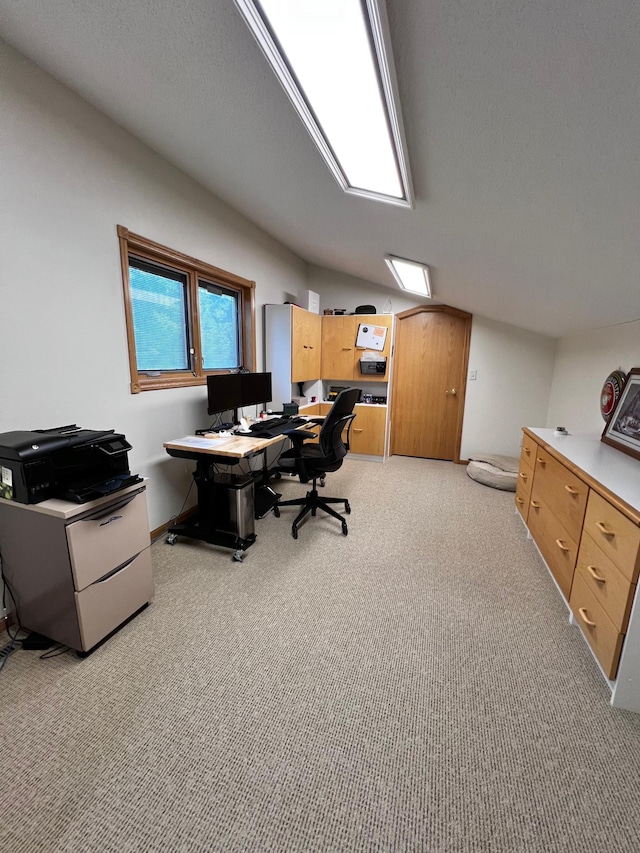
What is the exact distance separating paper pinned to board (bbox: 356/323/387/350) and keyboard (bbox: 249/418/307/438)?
168 cm

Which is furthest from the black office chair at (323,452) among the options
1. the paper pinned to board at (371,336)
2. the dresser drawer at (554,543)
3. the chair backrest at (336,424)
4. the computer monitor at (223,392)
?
the paper pinned to board at (371,336)

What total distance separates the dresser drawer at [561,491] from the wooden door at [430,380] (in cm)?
226

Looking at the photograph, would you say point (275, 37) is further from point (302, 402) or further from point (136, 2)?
point (302, 402)

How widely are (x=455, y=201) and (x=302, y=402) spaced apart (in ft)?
10.1

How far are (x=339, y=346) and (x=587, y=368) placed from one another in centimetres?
275

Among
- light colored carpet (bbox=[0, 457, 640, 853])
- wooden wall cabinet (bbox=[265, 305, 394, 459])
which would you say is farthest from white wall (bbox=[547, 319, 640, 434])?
wooden wall cabinet (bbox=[265, 305, 394, 459])

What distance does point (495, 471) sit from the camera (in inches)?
152

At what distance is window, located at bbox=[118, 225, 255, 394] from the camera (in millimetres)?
2350

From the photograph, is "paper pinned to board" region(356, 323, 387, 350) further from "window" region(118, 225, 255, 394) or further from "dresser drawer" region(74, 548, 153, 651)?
"dresser drawer" region(74, 548, 153, 651)

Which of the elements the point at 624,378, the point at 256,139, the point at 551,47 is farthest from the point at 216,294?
the point at 624,378

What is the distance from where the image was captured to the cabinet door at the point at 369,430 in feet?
14.9

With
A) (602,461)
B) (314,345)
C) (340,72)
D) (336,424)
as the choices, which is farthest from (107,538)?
(314,345)

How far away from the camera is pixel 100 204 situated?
2006mm

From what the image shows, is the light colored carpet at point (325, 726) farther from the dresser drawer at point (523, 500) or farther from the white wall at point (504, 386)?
the white wall at point (504, 386)
